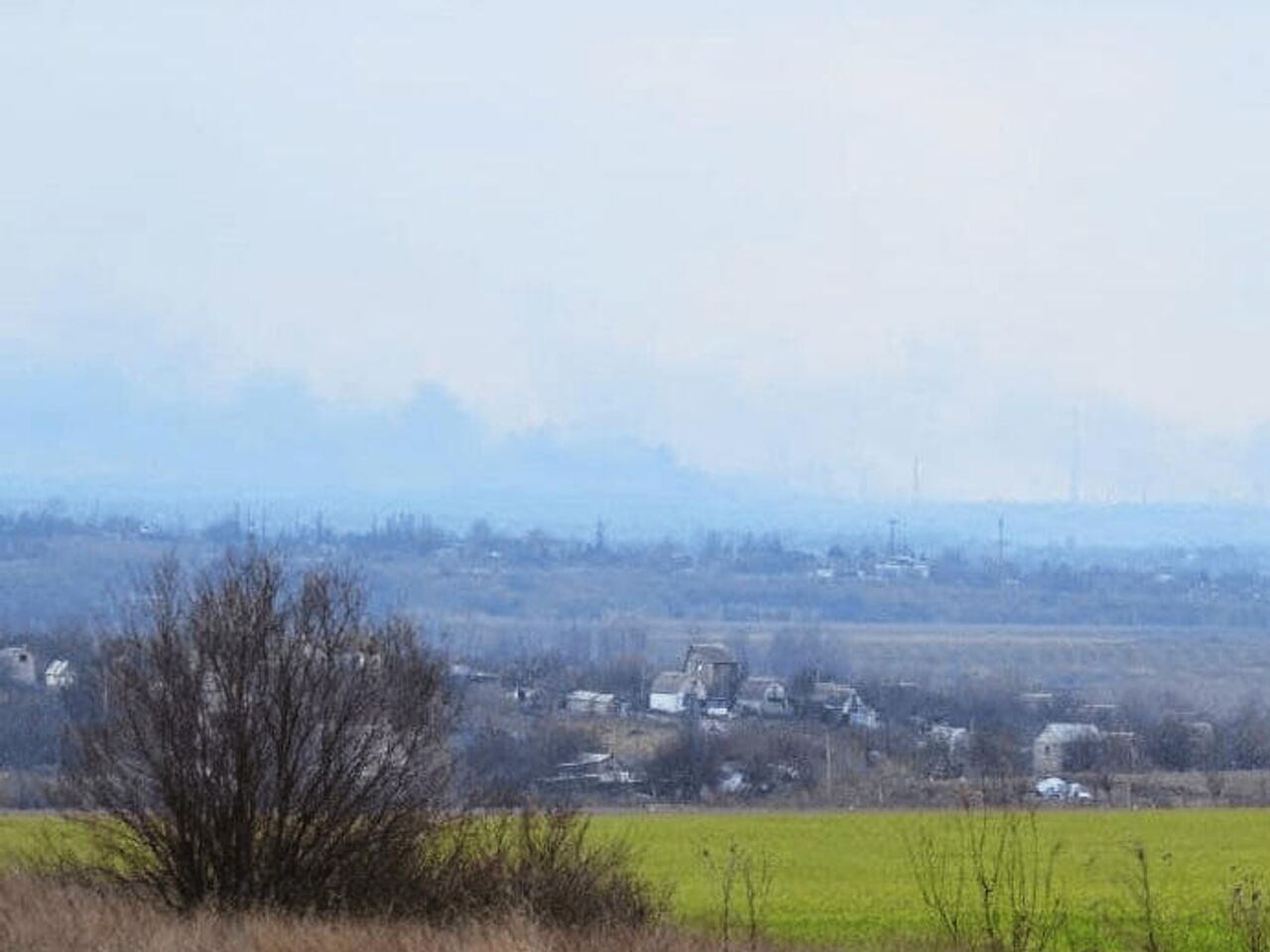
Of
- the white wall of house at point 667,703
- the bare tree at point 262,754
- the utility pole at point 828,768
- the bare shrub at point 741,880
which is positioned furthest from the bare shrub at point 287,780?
the white wall of house at point 667,703

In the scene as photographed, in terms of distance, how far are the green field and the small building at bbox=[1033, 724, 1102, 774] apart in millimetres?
18729

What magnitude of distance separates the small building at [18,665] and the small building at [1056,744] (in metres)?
24.6

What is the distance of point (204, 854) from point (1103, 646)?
132 m

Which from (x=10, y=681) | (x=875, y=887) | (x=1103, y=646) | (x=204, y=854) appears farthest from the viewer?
(x=1103, y=646)

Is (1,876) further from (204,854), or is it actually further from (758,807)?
(758,807)

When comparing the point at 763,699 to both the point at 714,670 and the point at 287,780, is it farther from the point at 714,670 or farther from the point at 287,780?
the point at 287,780

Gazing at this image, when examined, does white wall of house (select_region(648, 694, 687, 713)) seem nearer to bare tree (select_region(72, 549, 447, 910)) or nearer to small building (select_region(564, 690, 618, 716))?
small building (select_region(564, 690, 618, 716))

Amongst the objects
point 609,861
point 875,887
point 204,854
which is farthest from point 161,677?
point 875,887

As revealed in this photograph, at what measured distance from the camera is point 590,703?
240ft

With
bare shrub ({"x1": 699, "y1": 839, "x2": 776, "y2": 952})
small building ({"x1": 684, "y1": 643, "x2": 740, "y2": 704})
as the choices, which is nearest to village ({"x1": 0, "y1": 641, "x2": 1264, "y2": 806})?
small building ({"x1": 684, "y1": 643, "x2": 740, "y2": 704})

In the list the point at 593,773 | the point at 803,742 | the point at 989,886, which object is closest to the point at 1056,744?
the point at 803,742

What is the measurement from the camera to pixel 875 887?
29.3 m

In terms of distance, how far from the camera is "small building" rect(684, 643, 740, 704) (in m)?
79.7

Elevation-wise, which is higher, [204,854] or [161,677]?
[161,677]
